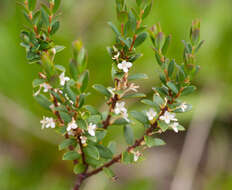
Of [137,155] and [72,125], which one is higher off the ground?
[72,125]

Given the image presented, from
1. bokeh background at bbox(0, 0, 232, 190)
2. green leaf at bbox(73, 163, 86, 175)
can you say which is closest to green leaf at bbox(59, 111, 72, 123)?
green leaf at bbox(73, 163, 86, 175)

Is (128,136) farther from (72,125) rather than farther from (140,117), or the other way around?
(72,125)

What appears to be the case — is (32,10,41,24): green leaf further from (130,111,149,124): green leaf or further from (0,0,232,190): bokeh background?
(0,0,232,190): bokeh background

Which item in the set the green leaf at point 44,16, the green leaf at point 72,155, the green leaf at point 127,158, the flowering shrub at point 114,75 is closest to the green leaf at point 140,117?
the flowering shrub at point 114,75

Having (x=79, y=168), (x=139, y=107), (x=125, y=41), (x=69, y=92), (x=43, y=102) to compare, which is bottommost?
(x=139, y=107)

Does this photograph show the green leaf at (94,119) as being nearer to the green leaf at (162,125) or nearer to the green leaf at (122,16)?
the green leaf at (162,125)

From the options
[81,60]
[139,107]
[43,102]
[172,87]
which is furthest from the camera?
[139,107]

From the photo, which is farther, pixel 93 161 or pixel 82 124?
pixel 93 161

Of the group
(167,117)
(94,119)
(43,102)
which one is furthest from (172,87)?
(43,102)

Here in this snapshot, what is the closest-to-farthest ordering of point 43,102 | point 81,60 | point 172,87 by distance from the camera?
point 81,60, point 172,87, point 43,102
